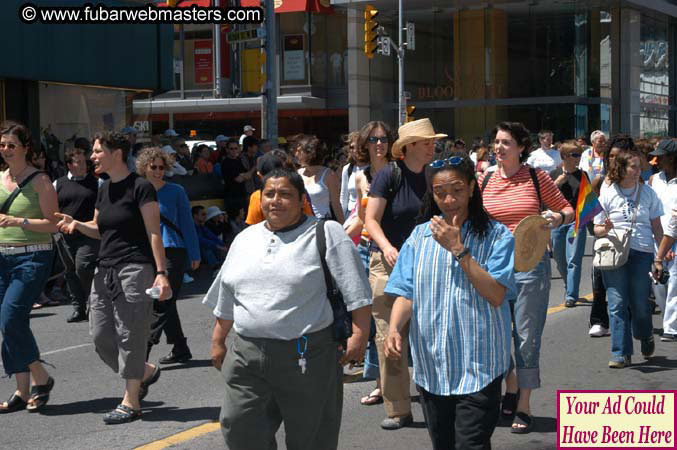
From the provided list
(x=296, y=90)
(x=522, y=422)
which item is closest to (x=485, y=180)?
(x=522, y=422)

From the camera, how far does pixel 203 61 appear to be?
154 ft

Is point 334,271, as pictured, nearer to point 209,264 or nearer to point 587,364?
point 587,364

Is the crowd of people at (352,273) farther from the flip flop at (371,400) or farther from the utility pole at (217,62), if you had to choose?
the utility pole at (217,62)

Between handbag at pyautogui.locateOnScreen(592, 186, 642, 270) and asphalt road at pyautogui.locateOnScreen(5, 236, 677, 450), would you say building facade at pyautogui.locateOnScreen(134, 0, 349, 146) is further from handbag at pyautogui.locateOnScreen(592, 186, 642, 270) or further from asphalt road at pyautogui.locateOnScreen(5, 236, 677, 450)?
handbag at pyautogui.locateOnScreen(592, 186, 642, 270)

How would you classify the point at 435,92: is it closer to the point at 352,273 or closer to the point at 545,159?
the point at 545,159

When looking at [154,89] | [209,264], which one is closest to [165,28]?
[154,89]

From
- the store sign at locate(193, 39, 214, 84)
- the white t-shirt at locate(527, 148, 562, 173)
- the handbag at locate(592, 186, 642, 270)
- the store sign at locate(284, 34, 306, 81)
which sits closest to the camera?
the handbag at locate(592, 186, 642, 270)

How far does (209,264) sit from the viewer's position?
16359mm

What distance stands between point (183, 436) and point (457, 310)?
2.70 metres

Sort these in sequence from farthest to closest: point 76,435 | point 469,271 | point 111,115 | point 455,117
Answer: point 455,117, point 111,115, point 76,435, point 469,271

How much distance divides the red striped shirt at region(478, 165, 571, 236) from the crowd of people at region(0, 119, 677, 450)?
0.5 inches

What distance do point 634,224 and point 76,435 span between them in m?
4.68

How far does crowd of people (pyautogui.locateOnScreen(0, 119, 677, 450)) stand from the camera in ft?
15.1

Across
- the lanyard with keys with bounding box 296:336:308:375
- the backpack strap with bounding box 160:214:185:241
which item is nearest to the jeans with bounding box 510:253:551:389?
the lanyard with keys with bounding box 296:336:308:375
